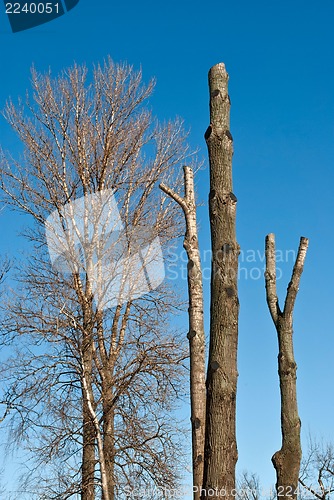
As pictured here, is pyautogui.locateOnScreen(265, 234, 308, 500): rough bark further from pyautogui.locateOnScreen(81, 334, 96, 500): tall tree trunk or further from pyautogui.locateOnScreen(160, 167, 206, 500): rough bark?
pyautogui.locateOnScreen(81, 334, 96, 500): tall tree trunk

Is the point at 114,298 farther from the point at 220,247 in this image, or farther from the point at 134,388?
the point at 220,247

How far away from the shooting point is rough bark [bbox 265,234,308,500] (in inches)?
357

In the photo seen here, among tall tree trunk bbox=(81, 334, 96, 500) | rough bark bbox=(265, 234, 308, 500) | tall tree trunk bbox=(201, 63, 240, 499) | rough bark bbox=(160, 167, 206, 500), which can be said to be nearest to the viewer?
tall tree trunk bbox=(201, 63, 240, 499)

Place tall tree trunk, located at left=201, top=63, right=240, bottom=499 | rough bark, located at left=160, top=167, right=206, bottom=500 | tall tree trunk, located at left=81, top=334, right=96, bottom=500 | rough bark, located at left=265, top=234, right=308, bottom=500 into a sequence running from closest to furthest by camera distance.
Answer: tall tree trunk, located at left=201, top=63, right=240, bottom=499
rough bark, located at left=160, top=167, right=206, bottom=500
rough bark, located at left=265, top=234, right=308, bottom=500
tall tree trunk, located at left=81, top=334, right=96, bottom=500

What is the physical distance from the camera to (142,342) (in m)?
13.7

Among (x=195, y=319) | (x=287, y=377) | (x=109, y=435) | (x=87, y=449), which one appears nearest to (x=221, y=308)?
(x=195, y=319)

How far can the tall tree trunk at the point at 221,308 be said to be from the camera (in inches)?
216

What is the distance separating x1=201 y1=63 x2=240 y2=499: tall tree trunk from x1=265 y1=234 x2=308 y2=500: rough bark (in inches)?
148

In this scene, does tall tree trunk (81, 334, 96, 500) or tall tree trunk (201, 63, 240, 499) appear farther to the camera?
tall tree trunk (81, 334, 96, 500)

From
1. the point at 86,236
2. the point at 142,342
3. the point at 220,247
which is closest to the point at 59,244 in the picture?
the point at 86,236

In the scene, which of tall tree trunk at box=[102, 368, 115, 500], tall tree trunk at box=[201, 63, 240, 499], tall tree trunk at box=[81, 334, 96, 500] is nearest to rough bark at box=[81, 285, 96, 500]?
tall tree trunk at box=[81, 334, 96, 500]

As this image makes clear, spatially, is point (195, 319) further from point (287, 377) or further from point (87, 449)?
point (87, 449)

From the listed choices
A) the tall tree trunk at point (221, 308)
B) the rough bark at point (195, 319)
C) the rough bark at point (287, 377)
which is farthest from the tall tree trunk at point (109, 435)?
the tall tree trunk at point (221, 308)

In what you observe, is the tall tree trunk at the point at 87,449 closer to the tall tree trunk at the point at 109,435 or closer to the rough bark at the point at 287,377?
the tall tree trunk at the point at 109,435
